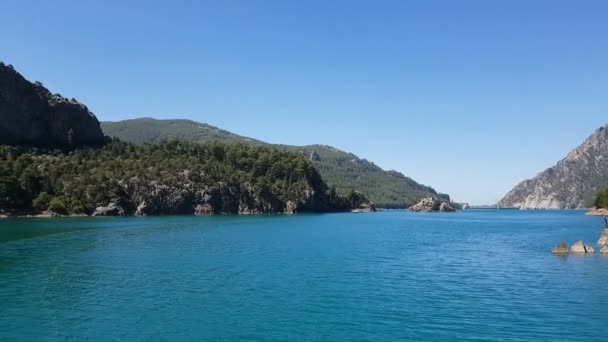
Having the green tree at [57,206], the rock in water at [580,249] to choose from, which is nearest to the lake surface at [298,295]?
the rock in water at [580,249]

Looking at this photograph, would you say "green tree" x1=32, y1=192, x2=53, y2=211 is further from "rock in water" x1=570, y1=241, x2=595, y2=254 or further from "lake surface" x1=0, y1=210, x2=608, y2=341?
"rock in water" x1=570, y1=241, x2=595, y2=254

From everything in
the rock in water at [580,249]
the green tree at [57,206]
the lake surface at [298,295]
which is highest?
the green tree at [57,206]

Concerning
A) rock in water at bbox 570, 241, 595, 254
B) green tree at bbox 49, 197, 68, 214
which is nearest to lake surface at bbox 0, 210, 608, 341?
rock in water at bbox 570, 241, 595, 254

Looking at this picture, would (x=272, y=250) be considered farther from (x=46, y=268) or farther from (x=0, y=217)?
(x=0, y=217)

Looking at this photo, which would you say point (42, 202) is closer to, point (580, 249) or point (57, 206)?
point (57, 206)

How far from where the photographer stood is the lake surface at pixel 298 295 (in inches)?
1313

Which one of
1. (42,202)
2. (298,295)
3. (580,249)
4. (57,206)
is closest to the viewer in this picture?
(298,295)

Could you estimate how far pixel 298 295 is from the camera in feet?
147

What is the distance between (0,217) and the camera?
559ft

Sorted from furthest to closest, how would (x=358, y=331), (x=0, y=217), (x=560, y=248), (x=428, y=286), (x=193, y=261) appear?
(x=0, y=217) < (x=560, y=248) < (x=193, y=261) < (x=428, y=286) < (x=358, y=331)

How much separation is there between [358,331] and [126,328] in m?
15.5

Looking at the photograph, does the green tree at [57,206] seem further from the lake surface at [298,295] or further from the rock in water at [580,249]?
the rock in water at [580,249]

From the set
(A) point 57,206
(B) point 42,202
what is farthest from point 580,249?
(B) point 42,202

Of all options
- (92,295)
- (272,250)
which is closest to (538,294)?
(92,295)
